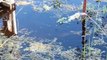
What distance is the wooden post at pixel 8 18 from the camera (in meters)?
4.27

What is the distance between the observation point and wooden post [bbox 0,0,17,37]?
4266 mm

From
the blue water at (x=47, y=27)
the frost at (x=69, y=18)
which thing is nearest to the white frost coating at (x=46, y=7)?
the blue water at (x=47, y=27)

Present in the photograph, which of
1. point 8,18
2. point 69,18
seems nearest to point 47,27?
point 69,18

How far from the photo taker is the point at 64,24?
173 inches

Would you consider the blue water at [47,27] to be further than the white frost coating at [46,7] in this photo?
No

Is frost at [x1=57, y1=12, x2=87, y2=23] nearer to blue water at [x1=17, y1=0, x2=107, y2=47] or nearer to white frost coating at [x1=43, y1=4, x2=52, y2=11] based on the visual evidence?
blue water at [x1=17, y1=0, x2=107, y2=47]

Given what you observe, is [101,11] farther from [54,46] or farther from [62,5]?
[54,46]

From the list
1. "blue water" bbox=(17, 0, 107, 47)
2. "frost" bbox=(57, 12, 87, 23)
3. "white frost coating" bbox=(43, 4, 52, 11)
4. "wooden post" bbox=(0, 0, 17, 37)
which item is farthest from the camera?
"white frost coating" bbox=(43, 4, 52, 11)

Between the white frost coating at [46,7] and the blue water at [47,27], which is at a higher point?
the white frost coating at [46,7]

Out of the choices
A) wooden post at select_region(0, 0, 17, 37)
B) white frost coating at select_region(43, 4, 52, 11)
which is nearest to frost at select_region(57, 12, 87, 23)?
white frost coating at select_region(43, 4, 52, 11)

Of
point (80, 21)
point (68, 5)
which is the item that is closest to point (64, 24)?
point (80, 21)

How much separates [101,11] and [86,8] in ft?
0.73

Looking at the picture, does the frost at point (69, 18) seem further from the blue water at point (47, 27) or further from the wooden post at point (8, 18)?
the wooden post at point (8, 18)

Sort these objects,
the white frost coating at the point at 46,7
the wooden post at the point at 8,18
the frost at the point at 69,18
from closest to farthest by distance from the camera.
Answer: the wooden post at the point at 8,18
the frost at the point at 69,18
the white frost coating at the point at 46,7
